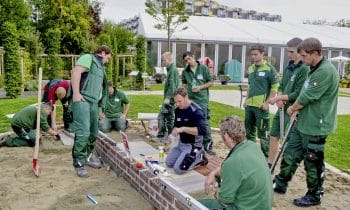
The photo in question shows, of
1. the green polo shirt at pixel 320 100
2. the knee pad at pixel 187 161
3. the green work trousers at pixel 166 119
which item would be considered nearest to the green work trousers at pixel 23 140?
the green work trousers at pixel 166 119

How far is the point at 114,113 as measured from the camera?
284 inches

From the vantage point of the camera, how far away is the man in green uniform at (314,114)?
3.55 meters

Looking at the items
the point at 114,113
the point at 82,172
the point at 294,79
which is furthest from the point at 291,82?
the point at 114,113

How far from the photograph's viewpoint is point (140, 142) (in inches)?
250

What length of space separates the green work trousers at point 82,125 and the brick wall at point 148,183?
433mm

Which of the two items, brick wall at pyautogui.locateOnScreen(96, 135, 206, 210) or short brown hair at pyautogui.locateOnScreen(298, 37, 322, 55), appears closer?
brick wall at pyautogui.locateOnScreen(96, 135, 206, 210)

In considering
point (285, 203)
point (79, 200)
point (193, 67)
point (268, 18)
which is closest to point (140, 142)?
point (193, 67)

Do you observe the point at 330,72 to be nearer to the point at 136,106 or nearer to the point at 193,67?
the point at 193,67

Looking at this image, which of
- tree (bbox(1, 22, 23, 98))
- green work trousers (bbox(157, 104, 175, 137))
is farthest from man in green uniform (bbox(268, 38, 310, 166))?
tree (bbox(1, 22, 23, 98))

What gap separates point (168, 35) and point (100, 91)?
58.2 feet

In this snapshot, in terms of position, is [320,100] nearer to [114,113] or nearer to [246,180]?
[246,180]

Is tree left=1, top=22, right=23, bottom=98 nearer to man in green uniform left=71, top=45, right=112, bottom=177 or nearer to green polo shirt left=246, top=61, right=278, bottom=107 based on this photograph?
man in green uniform left=71, top=45, right=112, bottom=177

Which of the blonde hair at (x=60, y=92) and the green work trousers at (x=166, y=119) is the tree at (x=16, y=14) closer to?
the blonde hair at (x=60, y=92)

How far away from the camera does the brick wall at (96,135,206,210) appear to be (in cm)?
320
